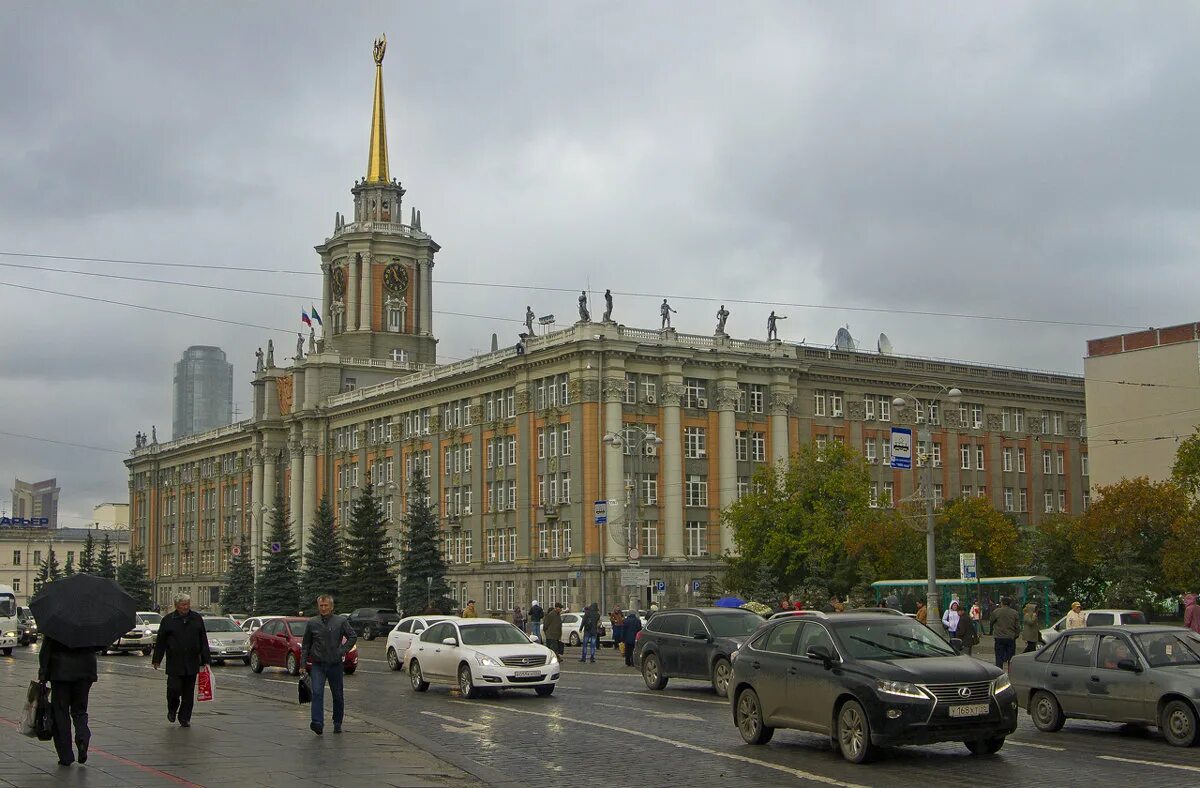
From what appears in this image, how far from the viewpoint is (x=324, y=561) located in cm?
8925

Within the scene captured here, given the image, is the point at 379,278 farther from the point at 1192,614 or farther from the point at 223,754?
the point at 223,754

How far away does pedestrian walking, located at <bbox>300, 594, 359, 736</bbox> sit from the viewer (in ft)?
61.0

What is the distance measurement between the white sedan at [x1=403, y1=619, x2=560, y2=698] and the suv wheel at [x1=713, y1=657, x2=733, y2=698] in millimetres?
3006

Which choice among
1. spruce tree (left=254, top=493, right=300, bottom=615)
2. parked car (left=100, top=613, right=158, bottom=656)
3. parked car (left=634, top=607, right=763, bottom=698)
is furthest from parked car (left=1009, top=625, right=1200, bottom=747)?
spruce tree (left=254, top=493, right=300, bottom=615)

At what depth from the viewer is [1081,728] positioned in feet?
Answer: 65.5

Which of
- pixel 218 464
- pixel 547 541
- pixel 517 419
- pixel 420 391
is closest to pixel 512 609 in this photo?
pixel 547 541

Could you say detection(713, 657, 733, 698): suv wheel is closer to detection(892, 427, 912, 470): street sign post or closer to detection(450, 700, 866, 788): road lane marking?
detection(450, 700, 866, 788): road lane marking

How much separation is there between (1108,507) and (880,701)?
46.9m

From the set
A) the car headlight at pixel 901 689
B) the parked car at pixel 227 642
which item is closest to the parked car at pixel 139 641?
the parked car at pixel 227 642

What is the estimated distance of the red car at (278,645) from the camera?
36.2m

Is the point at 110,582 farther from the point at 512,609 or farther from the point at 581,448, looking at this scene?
the point at 512,609

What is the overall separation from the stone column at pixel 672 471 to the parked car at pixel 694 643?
165ft

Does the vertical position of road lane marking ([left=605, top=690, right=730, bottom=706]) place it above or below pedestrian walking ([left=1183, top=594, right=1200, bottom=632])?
below

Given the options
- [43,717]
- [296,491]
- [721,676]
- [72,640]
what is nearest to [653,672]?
[721,676]
